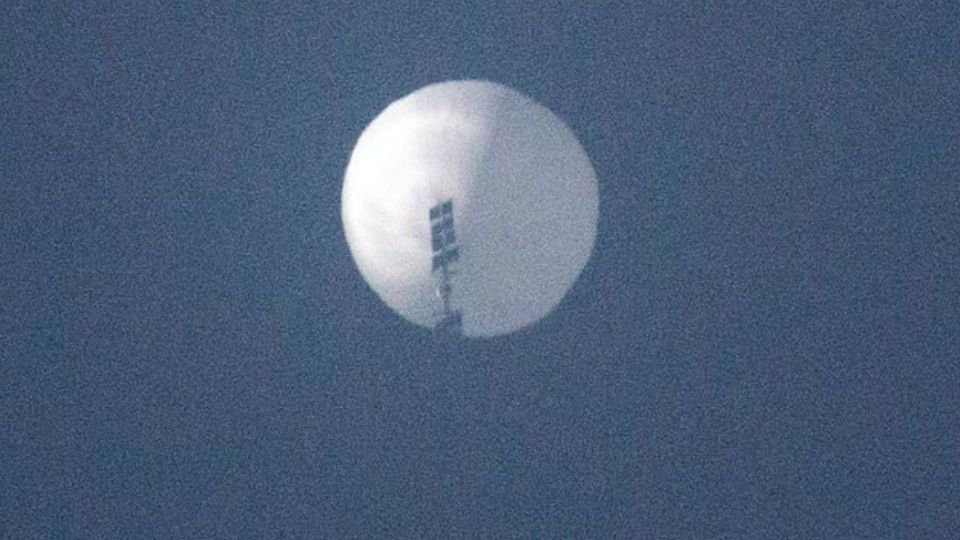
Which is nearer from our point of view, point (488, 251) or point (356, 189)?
point (356, 189)

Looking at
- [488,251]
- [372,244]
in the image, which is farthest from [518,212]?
[372,244]

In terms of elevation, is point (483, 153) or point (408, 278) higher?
point (483, 153)

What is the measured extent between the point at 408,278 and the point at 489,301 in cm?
95

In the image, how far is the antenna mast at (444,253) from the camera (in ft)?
36.7

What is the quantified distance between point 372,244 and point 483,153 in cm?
172

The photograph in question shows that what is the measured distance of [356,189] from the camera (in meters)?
11.2

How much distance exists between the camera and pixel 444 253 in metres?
11.7

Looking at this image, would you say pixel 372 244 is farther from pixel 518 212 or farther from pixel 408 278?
pixel 518 212

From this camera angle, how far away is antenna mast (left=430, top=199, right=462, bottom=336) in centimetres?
1119

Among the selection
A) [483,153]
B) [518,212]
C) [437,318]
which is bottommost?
[437,318]

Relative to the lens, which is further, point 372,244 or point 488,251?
point 488,251

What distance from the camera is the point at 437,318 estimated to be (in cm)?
1124

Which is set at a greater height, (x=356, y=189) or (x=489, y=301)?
(x=356, y=189)

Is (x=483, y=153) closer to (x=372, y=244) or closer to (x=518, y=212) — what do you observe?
(x=518, y=212)
